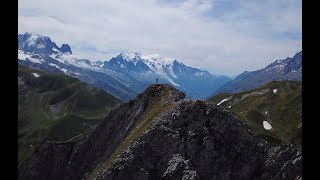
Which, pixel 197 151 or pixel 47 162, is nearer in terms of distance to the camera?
pixel 197 151

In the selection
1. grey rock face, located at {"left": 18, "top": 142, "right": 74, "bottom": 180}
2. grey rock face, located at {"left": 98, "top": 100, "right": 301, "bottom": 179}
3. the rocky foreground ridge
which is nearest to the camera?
the rocky foreground ridge

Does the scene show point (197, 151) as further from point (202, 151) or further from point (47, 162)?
point (47, 162)

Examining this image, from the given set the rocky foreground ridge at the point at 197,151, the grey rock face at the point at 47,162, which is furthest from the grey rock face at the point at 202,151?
the grey rock face at the point at 47,162

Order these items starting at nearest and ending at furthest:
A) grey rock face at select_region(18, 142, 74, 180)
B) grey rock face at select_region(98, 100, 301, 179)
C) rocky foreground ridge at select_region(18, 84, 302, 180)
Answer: rocky foreground ridge at select_region(18, 84, 302, 180) → grey rock face at select_region(98, 100, 301, 179) → grey rock face at select_region(18, 142, 74, 180)

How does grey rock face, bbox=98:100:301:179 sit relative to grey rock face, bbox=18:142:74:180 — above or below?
above

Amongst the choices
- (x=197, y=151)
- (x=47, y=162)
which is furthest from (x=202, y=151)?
(x=47, y=162)

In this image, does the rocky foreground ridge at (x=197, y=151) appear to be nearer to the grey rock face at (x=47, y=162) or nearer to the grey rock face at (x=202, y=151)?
the grey rock face at (x=202, y=151)

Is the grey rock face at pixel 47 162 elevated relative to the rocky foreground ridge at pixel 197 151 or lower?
lower

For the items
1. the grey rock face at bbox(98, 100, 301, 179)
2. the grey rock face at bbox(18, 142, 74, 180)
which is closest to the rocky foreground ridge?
the grey rock face at bbox(98, 100, 301, 179)

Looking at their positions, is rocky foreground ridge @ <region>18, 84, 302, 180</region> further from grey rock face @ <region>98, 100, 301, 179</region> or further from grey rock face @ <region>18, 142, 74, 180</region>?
grey rock face @ <region>18, 142, 74, 180</region>

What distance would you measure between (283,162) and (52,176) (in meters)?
57.3
